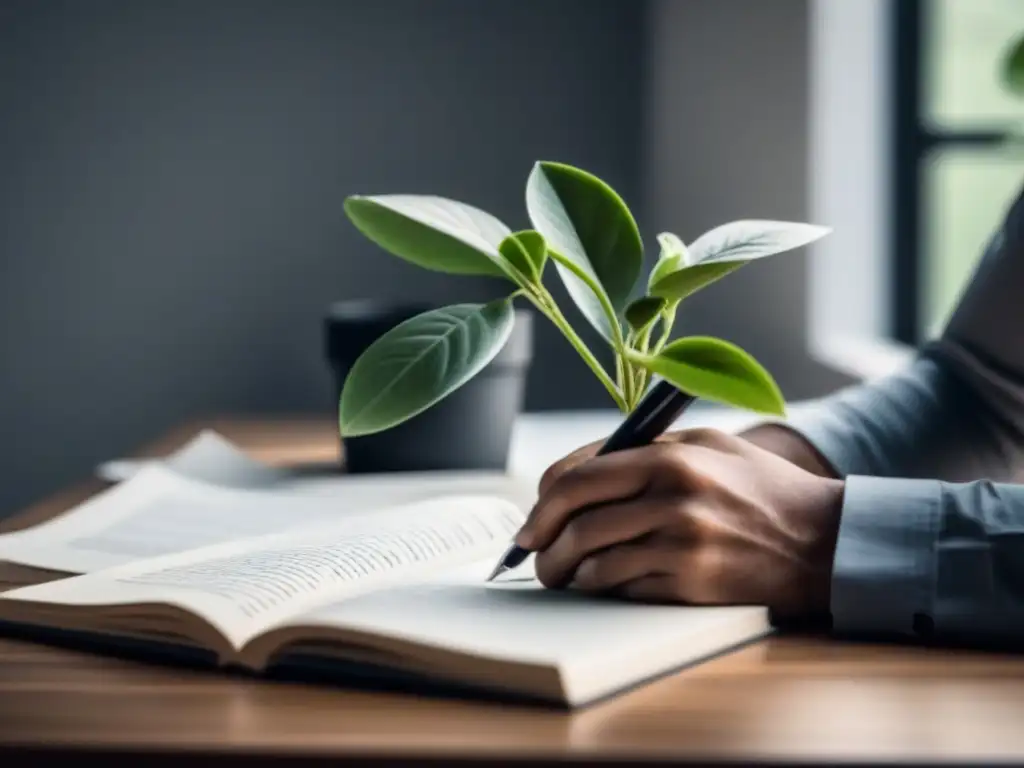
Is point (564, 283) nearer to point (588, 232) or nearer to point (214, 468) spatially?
point (588, 232)

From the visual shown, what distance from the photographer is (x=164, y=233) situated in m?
2.21

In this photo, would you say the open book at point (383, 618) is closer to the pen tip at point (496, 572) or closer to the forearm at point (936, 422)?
the pen tip at point (496, 572)

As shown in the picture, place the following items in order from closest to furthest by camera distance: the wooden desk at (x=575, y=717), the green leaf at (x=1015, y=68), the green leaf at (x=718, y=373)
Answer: the wooden desk at (x=575, y=717) → the green leaf at (x=718, y=373) → the green leaf at (x=1015, y=68)

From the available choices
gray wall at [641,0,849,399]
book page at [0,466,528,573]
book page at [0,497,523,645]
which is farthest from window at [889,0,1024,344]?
book page at [0,497,523,645]

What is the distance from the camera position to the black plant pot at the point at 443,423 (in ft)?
3.64

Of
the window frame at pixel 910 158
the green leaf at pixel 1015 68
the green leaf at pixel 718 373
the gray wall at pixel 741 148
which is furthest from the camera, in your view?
the window frame at pixel 910 158

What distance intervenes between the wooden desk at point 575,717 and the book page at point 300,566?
0.12 ft

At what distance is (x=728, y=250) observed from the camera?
0.67 m

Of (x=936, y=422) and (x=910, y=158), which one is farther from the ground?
(x=910, y=158)

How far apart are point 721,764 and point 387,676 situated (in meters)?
0.16

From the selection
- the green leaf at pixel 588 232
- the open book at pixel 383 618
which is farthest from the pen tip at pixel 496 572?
the green leaf at pixel 588 232

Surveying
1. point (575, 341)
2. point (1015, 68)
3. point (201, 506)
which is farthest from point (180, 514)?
point (1015, 68)

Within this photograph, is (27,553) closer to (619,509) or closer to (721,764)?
(619,509)

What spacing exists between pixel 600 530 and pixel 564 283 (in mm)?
136
